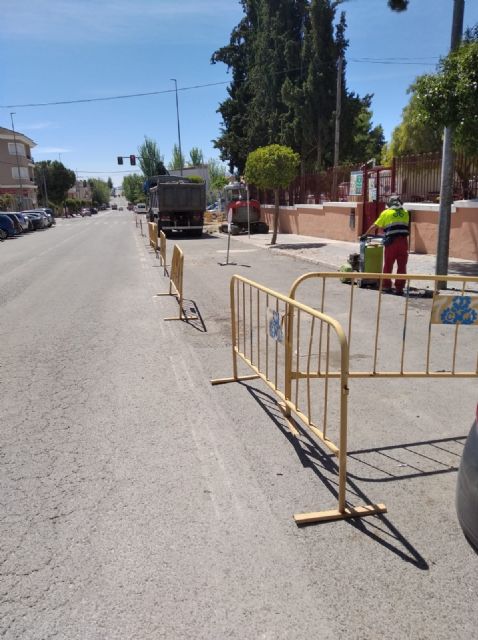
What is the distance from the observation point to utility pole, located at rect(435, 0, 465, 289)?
904 cm

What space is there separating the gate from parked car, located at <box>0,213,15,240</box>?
964 inches

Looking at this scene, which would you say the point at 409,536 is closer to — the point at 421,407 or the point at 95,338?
the point at 421,407

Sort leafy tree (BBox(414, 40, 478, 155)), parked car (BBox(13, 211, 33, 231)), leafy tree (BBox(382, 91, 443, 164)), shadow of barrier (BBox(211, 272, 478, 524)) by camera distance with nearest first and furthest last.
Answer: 1. shadow of barrier (BBox(211, 272, 478, 524))
2. leafy tree (BBox(414, 40, 478, 155))
3. leafy tree (BBox(382, 91, 443, 164))
4. parked car (BBox(13, 211, 33, 231))

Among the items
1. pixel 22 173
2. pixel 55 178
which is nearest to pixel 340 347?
pixel 22 173

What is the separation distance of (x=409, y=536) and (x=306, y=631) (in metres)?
0.90

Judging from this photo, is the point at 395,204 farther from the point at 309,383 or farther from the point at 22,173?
the point at 22,173

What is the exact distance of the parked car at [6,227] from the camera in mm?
33406

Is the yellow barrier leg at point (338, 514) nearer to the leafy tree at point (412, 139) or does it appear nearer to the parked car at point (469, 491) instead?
the parked car at point (469, 491)

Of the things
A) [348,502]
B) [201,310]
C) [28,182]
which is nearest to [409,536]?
[348,502]

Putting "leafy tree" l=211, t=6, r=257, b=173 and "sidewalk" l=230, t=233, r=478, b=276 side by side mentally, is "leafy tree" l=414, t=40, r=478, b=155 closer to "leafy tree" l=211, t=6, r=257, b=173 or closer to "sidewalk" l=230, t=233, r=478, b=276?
"sidewalk" l=230, t=233, r=478, b=276

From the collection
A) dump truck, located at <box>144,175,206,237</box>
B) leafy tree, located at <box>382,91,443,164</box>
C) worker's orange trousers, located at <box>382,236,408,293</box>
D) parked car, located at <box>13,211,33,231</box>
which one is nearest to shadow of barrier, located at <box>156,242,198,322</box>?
worker's orange trousers, located at <box>382,236,408,293</box>

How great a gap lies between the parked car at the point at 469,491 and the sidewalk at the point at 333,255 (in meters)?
9.23

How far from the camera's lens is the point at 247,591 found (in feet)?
8.02

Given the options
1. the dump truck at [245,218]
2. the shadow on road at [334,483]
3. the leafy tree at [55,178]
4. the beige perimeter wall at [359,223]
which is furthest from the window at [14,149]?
the shadow on road at [334,483]
